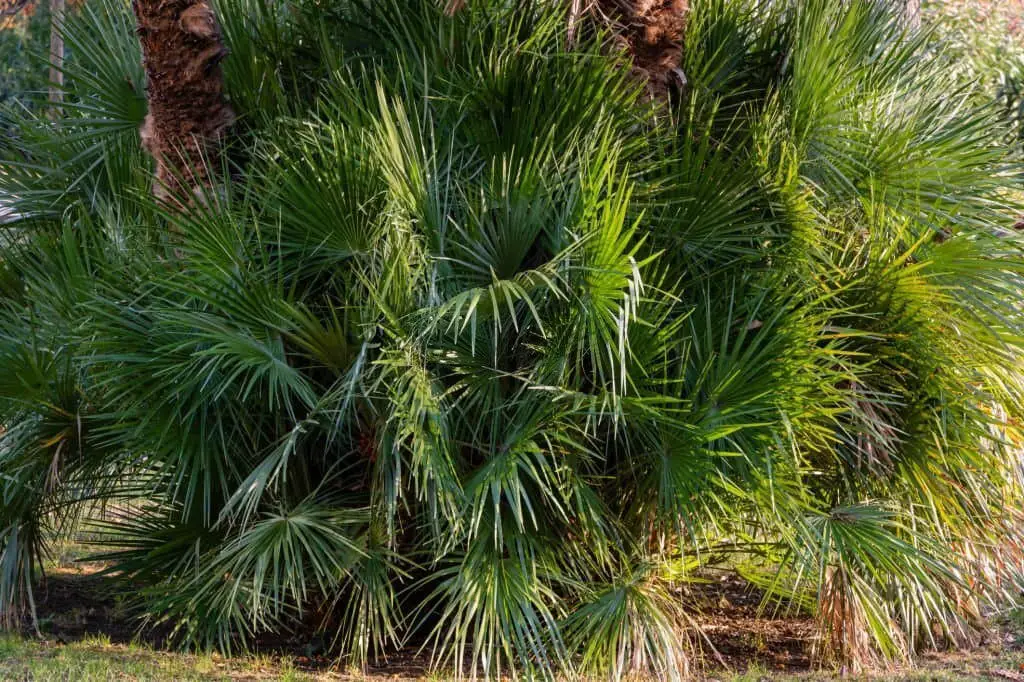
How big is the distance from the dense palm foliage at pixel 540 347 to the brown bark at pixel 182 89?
0.24 m

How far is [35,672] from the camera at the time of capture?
18.5ft

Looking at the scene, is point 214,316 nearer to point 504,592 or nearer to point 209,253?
point 209,253

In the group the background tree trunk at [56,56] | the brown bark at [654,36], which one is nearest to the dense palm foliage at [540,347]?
the brown bark at [654,36]

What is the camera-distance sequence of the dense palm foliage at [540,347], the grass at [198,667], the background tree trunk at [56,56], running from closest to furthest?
the dense palm foliage at [540,347], the grass at [198,667], the background tree trunk at [56,56]

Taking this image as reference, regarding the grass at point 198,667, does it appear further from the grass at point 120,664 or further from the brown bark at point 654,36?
the brown bark at point 654,36

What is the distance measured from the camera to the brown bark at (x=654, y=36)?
6.56 meters

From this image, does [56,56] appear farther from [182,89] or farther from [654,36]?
[654,36]

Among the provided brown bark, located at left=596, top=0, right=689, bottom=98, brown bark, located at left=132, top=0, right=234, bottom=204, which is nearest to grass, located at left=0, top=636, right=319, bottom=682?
brown bark, located at left=132, top=0, right=234, bottom=204

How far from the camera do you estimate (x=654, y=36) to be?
258 inches

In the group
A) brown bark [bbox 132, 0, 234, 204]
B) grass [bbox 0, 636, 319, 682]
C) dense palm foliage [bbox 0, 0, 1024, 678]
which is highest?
brown bark [bbox 132, 0, 234, 204]

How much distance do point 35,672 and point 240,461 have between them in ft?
4.91

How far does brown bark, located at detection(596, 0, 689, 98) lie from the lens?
21.5 ft

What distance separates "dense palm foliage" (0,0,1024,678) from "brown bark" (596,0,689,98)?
15 cm

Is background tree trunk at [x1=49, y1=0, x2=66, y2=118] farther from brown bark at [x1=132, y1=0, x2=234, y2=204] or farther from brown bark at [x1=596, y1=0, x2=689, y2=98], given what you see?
brown bark at [x1=596, y1=0, x2=689, y2=98]
